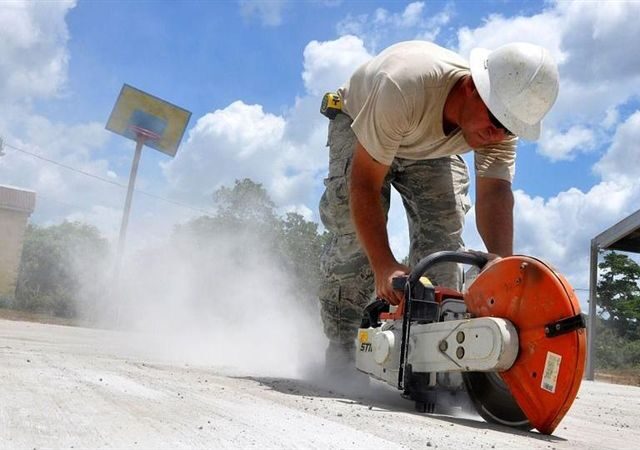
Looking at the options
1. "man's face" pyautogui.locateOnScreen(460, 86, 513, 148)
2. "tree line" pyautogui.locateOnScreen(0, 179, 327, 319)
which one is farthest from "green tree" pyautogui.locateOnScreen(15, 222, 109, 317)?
"man's face" pyautogui.locateOnScreen(460, 86, 513, 148)

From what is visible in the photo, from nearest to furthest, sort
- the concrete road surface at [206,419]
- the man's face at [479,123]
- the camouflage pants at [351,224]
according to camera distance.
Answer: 1. the concrete road surface at [206,419]
2. the man's face at [479,123]
3. the camouflage pants at [351,224]

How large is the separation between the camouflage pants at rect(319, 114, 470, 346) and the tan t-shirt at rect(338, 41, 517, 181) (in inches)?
20.1

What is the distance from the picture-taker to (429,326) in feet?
7.91

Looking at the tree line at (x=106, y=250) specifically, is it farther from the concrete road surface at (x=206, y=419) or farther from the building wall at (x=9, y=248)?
the concrete road surface at (x=206, y=419)

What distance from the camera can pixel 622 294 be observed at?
1191 cm

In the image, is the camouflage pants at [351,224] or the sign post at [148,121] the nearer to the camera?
the camouflage pants at [351,224]

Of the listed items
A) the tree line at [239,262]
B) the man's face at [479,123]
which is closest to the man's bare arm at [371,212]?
the man's face at [479,123]

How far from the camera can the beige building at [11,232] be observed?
60.3 feet

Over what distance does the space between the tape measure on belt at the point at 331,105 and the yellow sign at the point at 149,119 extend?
12377mm

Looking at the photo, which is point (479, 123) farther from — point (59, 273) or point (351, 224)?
point (59, 273)

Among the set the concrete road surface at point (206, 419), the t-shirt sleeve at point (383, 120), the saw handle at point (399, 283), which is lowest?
the concrete road surface at point (206, 419)

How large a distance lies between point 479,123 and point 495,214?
0.67 meters

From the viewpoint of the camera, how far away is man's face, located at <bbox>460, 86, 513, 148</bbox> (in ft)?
8.93

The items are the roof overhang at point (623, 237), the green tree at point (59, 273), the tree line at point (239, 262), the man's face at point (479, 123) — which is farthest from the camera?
the green tree at point (59, 273)
